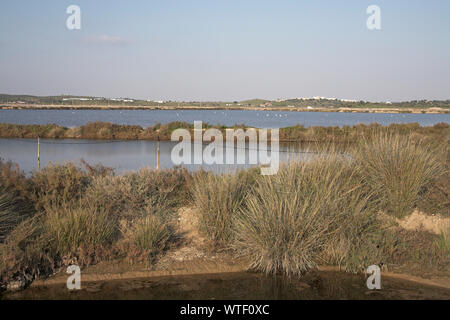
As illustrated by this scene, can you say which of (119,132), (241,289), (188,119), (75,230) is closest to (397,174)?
(241,289)

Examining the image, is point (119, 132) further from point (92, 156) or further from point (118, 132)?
point (92, 156)

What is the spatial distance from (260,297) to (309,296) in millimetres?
760

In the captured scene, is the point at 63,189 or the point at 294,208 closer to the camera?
the point at 294,208

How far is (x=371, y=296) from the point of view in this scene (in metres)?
6.76

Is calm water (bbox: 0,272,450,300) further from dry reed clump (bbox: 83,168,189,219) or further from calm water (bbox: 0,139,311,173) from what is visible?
calm water (bbox: 0,139,311,173)

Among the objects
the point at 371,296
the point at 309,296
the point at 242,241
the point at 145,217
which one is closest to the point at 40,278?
the point at 145,217

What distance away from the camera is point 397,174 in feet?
31.4

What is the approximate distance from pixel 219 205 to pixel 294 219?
1.79m

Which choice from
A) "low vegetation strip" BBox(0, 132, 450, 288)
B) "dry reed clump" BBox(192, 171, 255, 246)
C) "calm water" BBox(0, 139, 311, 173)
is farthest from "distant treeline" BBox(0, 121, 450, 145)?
"dry reed clump" BBox(192, 171, 255, 246)

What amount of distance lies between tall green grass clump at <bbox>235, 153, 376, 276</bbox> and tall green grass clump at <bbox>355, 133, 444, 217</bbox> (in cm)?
113

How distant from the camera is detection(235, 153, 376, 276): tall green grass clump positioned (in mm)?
7586

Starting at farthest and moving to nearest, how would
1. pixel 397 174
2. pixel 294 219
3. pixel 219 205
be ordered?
pixel 397 174
pixel 219 205
pixel 294 219
